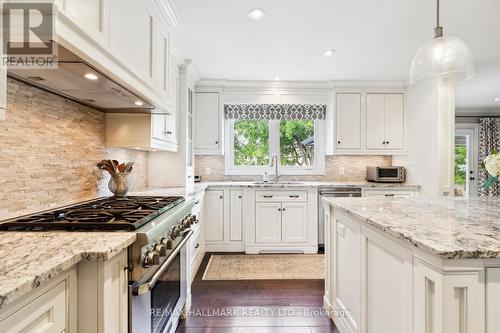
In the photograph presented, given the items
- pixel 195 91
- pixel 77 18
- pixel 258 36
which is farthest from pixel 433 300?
pixel 195 91

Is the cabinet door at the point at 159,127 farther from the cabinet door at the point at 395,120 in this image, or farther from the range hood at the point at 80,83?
the cabinet door at the point at 395,120

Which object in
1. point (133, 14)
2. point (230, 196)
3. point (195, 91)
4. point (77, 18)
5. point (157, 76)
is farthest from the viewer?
point (195, 91)

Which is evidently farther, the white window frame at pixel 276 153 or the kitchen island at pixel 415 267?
the white window frame at pixel 276 153

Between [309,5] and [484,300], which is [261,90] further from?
[484,300]

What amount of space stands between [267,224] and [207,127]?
1.55 meters

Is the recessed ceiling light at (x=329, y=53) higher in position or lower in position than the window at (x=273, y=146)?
higher

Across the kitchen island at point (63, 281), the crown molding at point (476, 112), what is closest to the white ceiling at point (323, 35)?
the kitchen island at point (63, 281)

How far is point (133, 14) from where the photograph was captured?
154cm

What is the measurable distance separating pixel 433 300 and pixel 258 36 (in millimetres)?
2388

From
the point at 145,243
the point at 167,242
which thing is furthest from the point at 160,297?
the point at 145,243

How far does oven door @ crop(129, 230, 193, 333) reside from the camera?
3.54ft

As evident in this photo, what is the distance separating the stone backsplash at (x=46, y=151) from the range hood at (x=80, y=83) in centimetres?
7

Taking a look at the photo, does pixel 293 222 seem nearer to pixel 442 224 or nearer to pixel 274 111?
pixel 274 111

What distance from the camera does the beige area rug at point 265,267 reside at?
2.85 m
